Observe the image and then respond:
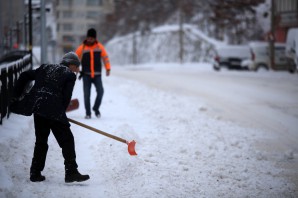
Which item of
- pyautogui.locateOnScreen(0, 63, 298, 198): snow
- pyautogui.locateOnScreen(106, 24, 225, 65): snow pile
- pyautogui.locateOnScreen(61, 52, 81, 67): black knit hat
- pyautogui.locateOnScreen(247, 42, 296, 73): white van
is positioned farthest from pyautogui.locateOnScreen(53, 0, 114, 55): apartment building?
pyautogui.locateOnScreen(61, 52, 81, 67): black knit hat

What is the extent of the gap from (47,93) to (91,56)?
5177 millimetres

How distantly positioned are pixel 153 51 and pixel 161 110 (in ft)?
165

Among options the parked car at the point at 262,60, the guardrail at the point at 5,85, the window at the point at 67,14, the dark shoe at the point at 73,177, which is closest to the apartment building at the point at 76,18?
the window at the point at 67,14

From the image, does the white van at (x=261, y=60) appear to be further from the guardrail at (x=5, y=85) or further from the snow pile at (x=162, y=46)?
the guardrail at (x=5, y=85)

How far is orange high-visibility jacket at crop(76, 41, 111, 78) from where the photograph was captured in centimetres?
1136

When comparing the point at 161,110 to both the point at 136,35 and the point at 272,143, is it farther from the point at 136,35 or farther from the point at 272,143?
the point at 136,35

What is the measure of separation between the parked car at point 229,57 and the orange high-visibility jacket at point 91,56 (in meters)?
27.3

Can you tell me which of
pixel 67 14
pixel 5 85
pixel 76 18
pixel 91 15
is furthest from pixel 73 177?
pixel 67 14

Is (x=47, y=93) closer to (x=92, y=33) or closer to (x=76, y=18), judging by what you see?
(x=92, y=33)

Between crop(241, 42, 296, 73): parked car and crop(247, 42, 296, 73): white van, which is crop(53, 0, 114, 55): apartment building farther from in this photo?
crop(247, 42, 296, 73): white van

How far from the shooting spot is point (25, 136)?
9.24 metres

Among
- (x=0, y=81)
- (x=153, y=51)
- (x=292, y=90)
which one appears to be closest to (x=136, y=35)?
(x=153, y=51)

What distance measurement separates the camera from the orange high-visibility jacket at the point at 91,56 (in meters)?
11.4

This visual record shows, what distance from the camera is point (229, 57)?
127ft
